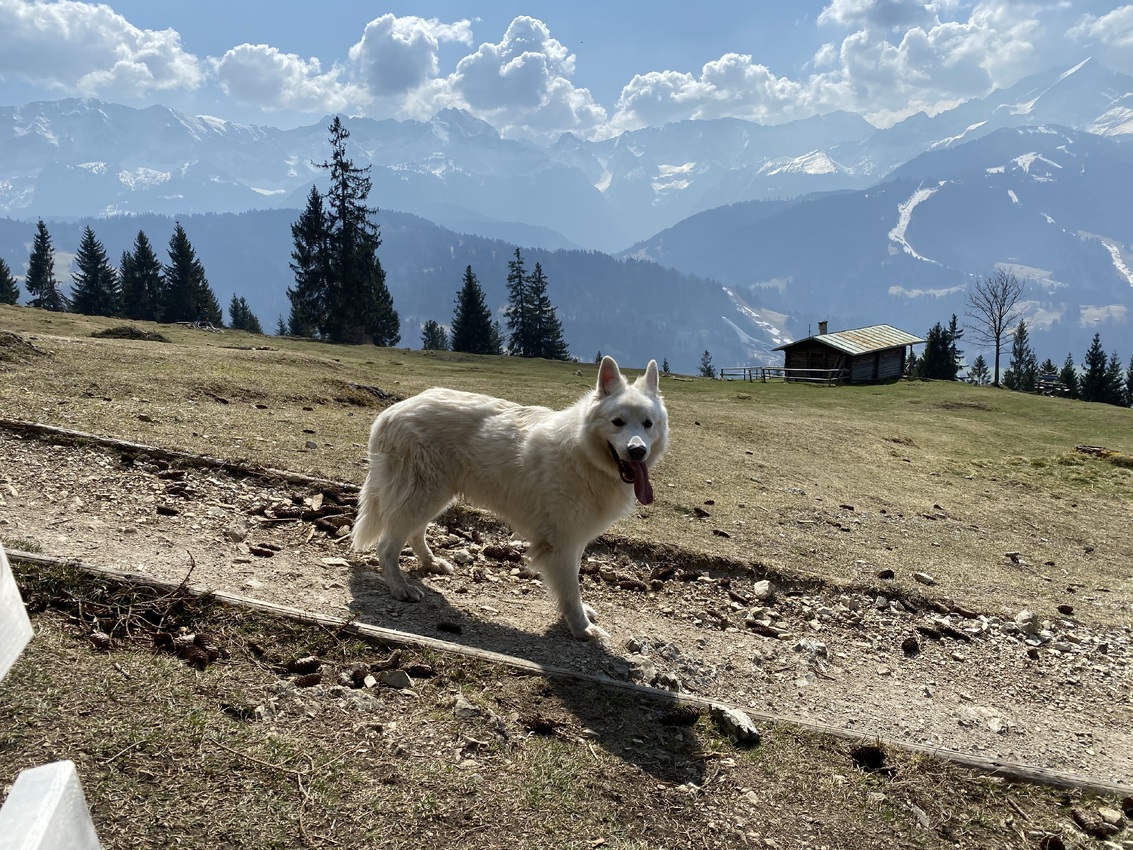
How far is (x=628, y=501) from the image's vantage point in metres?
7.39

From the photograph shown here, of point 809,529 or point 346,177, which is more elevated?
point 346,177

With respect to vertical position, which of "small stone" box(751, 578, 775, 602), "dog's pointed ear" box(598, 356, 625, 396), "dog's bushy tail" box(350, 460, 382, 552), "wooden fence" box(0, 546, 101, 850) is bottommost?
"small stone" box(751, 578, 775, 602)

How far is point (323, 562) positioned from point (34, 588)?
110 inches

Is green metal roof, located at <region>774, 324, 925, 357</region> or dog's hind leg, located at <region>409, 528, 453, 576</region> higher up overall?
green metal roof, located at <region>774, 324, 925, 357</region>

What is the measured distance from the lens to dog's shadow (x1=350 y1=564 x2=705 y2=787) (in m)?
5.29

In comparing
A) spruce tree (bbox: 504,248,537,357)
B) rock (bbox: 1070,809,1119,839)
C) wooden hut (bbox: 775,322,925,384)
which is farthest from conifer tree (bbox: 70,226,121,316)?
rock (bbox: 1070,809,1119,839)

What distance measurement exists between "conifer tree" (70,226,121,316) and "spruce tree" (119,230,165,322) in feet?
5.55

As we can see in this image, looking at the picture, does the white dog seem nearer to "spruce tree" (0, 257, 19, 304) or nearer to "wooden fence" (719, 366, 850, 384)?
"wooden fence" (719, 366, 850, 384)

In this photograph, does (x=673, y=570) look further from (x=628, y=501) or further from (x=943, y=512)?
(x=943, y=512)

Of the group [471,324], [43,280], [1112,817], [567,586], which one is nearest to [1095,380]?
[471,324]

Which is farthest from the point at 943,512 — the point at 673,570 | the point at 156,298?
the point at 156,298

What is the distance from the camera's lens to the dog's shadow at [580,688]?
529 centimetres

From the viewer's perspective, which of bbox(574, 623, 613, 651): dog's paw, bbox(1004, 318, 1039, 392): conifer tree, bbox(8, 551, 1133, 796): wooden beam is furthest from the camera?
bbox(1004, 318, 1039, 392): conifer tree

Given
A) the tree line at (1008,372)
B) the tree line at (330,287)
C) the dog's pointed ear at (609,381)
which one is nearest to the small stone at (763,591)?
the dog's pointed ear at (609,381)
